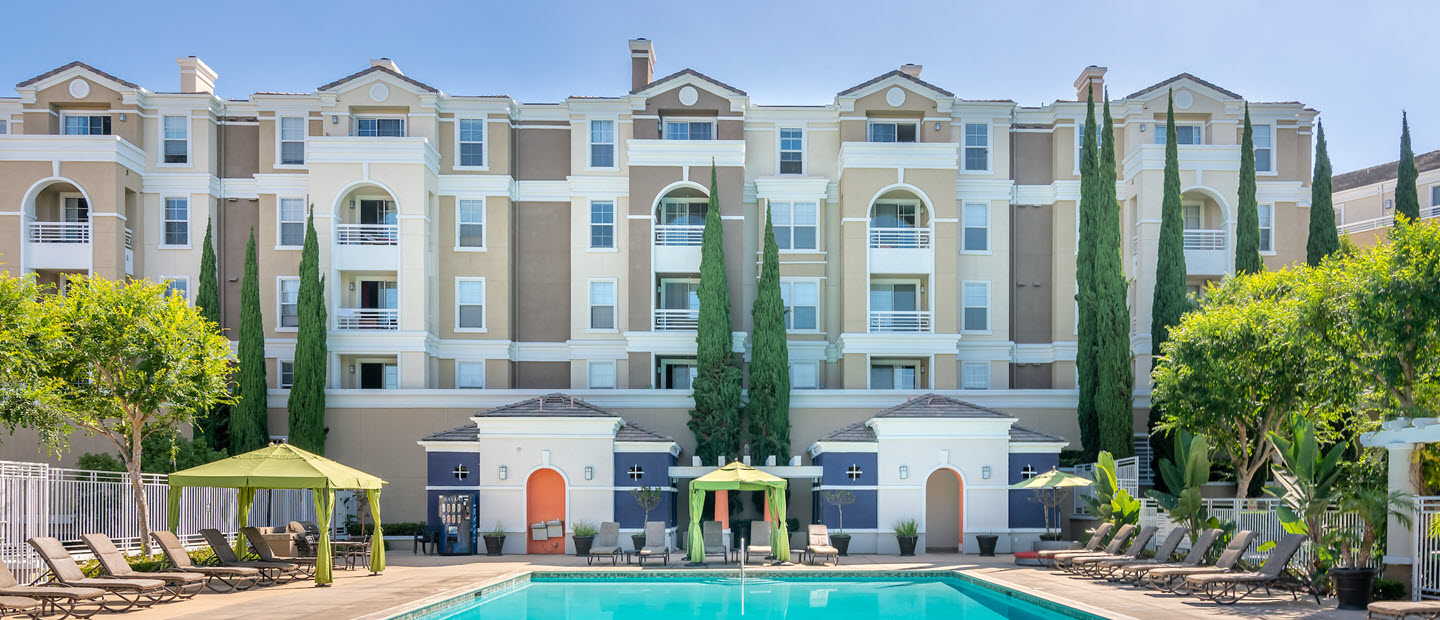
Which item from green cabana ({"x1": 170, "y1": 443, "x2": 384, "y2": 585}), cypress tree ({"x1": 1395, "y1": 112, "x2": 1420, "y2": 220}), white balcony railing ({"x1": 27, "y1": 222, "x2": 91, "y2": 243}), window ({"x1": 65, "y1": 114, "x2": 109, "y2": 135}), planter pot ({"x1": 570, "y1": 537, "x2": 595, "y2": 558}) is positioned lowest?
planter pot ({"x1": 570, "y1": 537, "x2": 595, "y2": 558})

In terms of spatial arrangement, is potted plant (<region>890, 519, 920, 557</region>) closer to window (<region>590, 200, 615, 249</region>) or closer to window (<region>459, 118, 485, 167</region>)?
window (<region>590, 200, 615, 249</region>)

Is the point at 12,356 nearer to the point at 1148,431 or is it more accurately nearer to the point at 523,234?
the point at 523,234

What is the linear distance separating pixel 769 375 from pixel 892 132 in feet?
→ 33.9

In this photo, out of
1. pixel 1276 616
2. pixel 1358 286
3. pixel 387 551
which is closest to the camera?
pixel 1276 616

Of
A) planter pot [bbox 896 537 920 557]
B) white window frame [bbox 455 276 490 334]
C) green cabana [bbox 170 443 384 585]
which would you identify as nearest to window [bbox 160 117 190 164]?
white window frame [bbox 455 276 490 334]

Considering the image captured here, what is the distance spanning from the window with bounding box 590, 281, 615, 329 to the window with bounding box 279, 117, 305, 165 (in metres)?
10.2

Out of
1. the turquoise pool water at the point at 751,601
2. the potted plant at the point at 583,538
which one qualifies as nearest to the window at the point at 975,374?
the potted plant at the point at 583,538

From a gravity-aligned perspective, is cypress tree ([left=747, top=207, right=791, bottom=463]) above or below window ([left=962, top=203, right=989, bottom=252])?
below

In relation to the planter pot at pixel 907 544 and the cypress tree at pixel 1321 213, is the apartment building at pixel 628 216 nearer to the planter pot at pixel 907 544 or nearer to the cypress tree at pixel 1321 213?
the cypress tree at pixel 1321 213

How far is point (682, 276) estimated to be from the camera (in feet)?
127

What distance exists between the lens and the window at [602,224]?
1528 inches

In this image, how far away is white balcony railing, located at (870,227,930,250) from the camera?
3800 cm

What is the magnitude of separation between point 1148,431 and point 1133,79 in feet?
38.8

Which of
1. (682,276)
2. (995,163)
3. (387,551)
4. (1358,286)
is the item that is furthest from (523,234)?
(1358,286)
